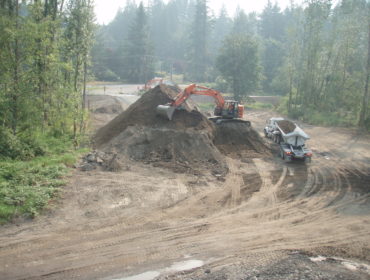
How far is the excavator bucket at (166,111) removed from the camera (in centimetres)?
1981

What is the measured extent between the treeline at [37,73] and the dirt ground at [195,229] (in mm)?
3501

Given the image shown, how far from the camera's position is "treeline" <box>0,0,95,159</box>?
47.4ft

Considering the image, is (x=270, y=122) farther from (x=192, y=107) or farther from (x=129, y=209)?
(x=129, y=209)

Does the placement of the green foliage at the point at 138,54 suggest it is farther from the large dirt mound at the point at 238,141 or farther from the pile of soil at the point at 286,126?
the large dirt mound at the point at 238,141

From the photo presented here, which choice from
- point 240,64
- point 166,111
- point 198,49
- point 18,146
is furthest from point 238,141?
point 198,49

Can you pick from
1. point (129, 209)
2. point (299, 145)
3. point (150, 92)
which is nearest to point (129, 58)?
point (150, 92)

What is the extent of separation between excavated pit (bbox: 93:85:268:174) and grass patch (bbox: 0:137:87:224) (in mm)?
3024

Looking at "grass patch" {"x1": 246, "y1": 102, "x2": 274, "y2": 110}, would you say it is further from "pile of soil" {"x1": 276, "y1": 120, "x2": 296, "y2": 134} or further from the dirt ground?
the dirt ground

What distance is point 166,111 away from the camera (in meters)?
19.8

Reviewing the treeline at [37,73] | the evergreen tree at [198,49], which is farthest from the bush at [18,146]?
the evergreen tree at [198,49]

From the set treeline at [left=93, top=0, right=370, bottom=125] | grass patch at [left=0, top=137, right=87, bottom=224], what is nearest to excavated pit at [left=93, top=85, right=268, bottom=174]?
grass patch at [left=0, top=137, right=87, bottom=224]

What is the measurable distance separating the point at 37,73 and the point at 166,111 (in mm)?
7031

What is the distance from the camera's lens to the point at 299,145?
19.7m

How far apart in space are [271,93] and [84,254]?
2502 inches
